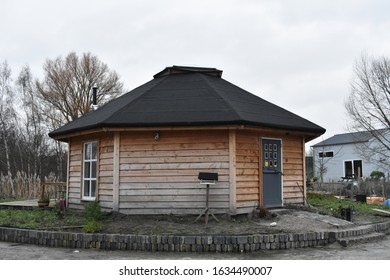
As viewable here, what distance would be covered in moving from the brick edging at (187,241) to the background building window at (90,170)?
9.81ft

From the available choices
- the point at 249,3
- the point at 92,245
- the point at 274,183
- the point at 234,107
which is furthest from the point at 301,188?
the point at 92,245

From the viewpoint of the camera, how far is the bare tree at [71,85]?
32.4 meters

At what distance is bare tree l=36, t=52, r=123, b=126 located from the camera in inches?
1277

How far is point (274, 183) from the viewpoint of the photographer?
10820mm

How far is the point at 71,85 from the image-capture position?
1296 inches

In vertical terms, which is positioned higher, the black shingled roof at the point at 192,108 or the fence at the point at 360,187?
the black shingled roof at the point at 192,108

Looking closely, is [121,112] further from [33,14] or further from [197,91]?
[33,14]

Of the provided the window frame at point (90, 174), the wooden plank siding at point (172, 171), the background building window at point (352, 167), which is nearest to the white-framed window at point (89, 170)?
the window frame at point (90, 174)

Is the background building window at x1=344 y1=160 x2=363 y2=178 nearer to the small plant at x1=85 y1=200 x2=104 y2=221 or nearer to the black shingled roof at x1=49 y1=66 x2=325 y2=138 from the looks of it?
the black shingled roof at x1=49 y1=66 x2=325 y2=138

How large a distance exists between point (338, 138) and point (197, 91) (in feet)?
94.8

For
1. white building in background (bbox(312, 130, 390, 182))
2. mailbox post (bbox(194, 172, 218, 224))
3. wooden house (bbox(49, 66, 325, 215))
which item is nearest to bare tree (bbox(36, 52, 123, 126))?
white building in background (bbox(312, 130, 390, 182))

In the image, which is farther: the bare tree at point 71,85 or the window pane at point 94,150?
the bare tree at point 71,85

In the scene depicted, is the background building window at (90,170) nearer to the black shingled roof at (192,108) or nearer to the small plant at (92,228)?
the black shingled roof at (192,108)

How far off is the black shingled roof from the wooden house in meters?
0.03
